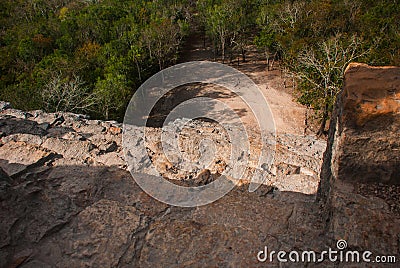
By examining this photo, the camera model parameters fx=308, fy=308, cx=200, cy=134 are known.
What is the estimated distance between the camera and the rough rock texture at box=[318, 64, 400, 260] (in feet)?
13.4

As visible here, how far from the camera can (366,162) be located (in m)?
4.39

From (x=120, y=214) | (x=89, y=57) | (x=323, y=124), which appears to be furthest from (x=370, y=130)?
(x=89, y=57)

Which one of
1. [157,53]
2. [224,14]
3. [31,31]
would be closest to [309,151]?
[157,53]

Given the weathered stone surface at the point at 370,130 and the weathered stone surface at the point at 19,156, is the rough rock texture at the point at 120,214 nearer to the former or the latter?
the weathered stone surface at the point at 19,156

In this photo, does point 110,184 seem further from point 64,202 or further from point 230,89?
point 230,89

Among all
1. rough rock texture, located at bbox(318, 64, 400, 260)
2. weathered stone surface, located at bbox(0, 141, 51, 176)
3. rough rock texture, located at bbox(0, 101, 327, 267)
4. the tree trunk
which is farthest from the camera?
the tree trunk

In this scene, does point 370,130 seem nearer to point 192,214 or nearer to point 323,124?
point 192,214

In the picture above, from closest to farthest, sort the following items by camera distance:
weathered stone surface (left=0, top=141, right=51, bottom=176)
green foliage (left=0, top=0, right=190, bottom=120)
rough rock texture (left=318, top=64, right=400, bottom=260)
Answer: rough rock texture (left=318, top=64, right=400, bottom=260) < weathered stone surface (left=0, top=141, right=51, bottom=176) < green foliage (left=0, top=0, right=190, bottom=120)

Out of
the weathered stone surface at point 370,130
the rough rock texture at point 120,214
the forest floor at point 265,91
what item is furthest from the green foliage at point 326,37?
the weathered stone surface at point 370,130

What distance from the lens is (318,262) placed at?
4.13 metres

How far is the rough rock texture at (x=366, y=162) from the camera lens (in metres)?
4.07

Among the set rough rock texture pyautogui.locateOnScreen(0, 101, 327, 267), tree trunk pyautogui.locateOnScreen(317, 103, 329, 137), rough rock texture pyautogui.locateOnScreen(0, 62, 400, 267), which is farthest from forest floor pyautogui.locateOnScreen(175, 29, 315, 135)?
rough rock texture pyautogui.locateOnScreen(0, 62, 400, 267)

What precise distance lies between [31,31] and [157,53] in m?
14.7

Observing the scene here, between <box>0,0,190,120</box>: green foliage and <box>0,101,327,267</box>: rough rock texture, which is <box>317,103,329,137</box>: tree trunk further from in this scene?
<box>0,0,190,120</box>: green foliage
